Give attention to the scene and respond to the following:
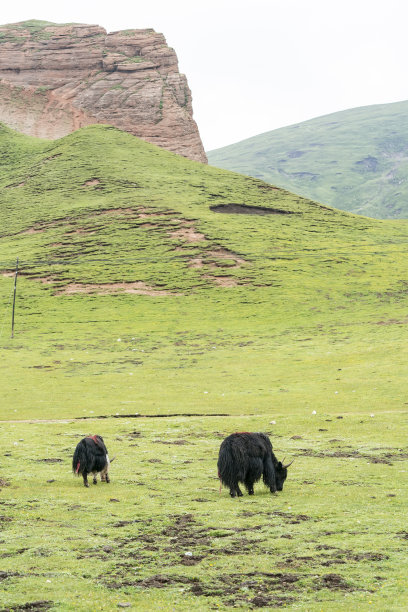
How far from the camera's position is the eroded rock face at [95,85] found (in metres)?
163

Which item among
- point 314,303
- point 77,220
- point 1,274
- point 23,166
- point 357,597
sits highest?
point 23,166

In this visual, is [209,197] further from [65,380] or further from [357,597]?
[357,597]

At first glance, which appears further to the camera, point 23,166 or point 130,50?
point 130,50

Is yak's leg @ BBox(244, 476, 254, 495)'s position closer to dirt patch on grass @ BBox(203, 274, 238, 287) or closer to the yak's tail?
the yak's tail

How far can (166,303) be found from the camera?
7338 centimetres

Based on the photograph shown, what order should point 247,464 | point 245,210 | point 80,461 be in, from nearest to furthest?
point 247,464
point 80,461
point 245,210

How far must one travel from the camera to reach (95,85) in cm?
16712

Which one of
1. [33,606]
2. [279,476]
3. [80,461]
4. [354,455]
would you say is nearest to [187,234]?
[354,455]

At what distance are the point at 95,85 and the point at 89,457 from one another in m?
162

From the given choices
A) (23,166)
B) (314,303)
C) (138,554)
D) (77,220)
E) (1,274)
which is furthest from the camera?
(23,166)

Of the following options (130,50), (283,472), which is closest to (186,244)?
(283,472)

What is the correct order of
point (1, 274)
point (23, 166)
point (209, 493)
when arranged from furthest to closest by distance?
point (23, 166) < point (1, 274) < point (209, 493)

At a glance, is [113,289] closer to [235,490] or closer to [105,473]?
[105,473]

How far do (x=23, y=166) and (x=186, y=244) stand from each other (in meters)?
61.6
